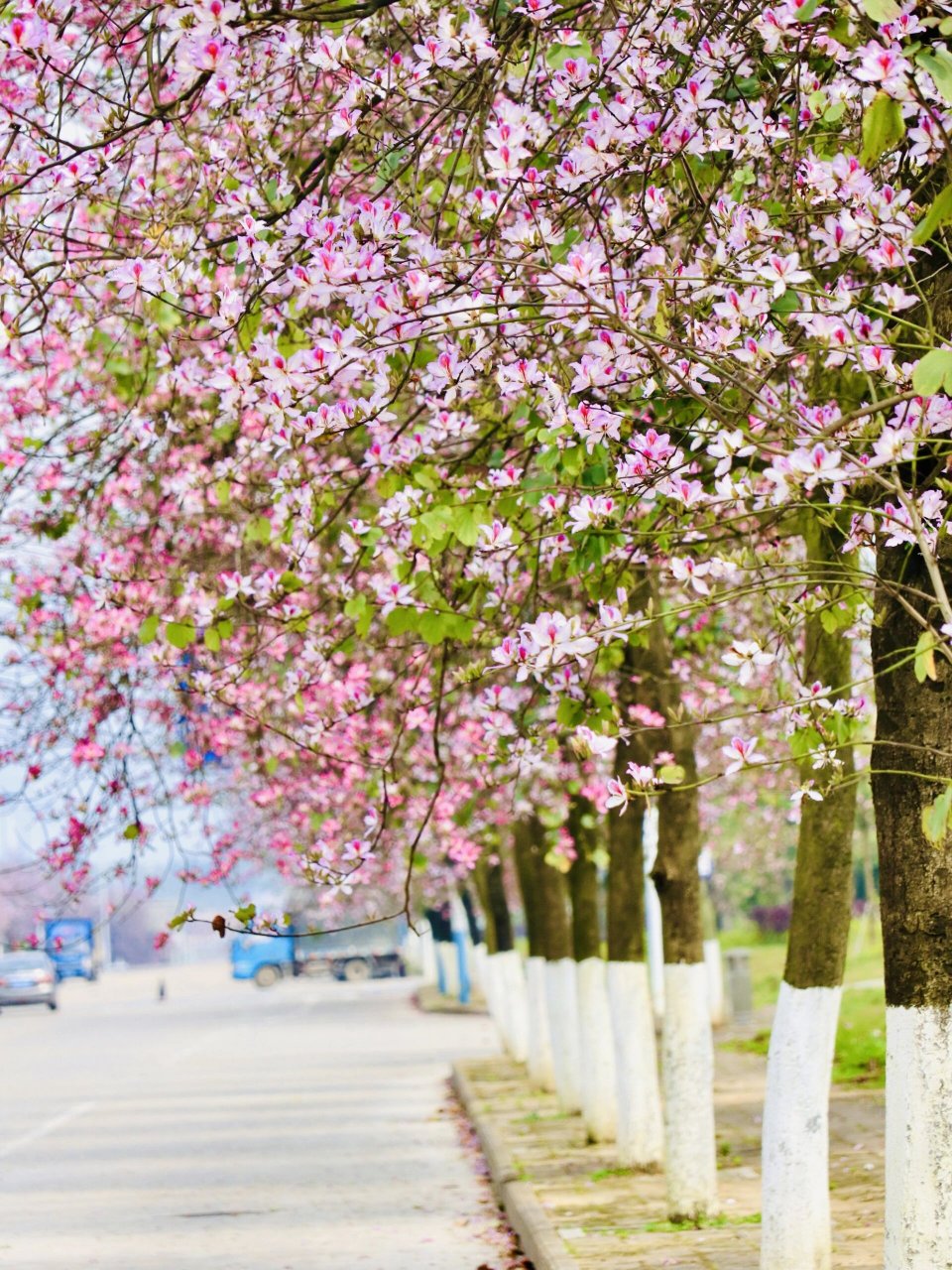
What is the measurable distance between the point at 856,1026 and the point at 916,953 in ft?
62.1

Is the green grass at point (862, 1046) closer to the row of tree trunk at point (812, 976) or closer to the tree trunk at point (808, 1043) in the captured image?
the row of tree trunk at point (812, 976)

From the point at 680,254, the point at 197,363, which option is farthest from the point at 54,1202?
the point at 680,254

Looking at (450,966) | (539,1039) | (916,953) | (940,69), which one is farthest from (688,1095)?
(450,966)

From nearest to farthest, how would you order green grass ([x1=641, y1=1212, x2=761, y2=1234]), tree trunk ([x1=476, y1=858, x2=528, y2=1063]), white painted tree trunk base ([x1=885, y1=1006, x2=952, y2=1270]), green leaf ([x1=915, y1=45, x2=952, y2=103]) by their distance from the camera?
green leaf ([x1=915, y1=45, x2=952, y2=103]), white painted tree trunk base ([x1=885, y1=1006, x2=952, y2=1270]), green grass ([x1=641, y1=1212, x2=761, y2=1234]), tree trunk ([x1=476, y1=858, x2=528, y2=1063])

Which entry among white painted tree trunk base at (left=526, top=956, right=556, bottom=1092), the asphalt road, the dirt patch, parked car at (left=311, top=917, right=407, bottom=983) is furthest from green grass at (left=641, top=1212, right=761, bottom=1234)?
parked car at (left=311, top=917, right=407, bottom=983)

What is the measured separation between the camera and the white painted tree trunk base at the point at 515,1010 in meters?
25.3

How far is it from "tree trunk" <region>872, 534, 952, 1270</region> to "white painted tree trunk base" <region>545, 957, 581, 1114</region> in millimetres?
11327

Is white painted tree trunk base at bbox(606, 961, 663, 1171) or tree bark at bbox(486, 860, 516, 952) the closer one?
white painted tree trunk base at bbox(606, 961, 663, 1171)

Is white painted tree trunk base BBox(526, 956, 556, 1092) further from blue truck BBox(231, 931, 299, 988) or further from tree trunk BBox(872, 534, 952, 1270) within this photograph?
blue truck BBox(231, 931, 299, 988)

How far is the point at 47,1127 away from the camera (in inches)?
780

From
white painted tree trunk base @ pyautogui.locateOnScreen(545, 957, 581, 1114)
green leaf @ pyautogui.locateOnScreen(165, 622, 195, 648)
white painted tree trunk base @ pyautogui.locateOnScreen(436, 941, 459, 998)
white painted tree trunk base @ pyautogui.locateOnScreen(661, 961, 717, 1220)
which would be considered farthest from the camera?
white painted tree trunk base @ pyautogui.locateOnScreen(436, 941, 459, 998)

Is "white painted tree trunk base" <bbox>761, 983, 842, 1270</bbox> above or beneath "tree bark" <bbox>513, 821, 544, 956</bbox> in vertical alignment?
beneath

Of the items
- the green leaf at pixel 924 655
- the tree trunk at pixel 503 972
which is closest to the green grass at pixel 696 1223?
the green leaf at pixel 924 655

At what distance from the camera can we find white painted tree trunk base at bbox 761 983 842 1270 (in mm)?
8617
